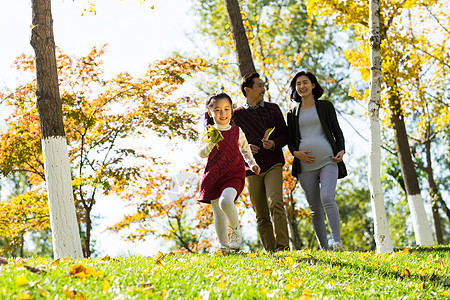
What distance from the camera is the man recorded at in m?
5.71

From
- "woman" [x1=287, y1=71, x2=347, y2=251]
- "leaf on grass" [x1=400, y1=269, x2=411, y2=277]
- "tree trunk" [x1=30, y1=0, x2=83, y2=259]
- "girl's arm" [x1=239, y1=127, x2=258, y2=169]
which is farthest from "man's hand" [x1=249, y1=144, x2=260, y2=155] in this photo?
"tree trunk" [x1=30, y1=0, x2=83, y2=259]

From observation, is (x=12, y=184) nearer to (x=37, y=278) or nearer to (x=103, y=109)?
(x=103, y=109)

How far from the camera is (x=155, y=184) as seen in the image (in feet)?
44.9

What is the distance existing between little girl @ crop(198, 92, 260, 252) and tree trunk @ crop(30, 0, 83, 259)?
214cm

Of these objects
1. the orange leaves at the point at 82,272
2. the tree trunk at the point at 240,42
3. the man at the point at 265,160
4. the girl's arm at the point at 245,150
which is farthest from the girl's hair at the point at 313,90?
the orange leaves at the point at 82,272

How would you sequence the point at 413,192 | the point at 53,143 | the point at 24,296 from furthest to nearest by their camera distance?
the point at 413,192 → the point at 53,143 → the point at 24,296

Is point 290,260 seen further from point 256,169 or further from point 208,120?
point 208,120

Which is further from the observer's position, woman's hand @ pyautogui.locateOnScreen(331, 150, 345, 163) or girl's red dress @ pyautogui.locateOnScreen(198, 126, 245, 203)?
woman's hand @ pyautogui.locateOnScreen(331, 150, 345, 163)

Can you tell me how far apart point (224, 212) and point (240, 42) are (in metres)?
3.95

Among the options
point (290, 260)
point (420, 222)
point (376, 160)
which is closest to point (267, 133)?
point (376, 160)

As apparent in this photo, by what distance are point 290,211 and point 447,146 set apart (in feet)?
43.4

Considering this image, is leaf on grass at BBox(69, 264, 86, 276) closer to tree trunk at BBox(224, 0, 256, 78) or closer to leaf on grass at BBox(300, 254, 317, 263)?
leaf on grass at BBox(300, 254, 317, 263)

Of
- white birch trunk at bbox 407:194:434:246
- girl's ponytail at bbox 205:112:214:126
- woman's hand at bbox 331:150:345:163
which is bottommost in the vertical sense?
white birch trunk at bbox 407:194:434:246

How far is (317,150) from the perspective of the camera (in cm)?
579
